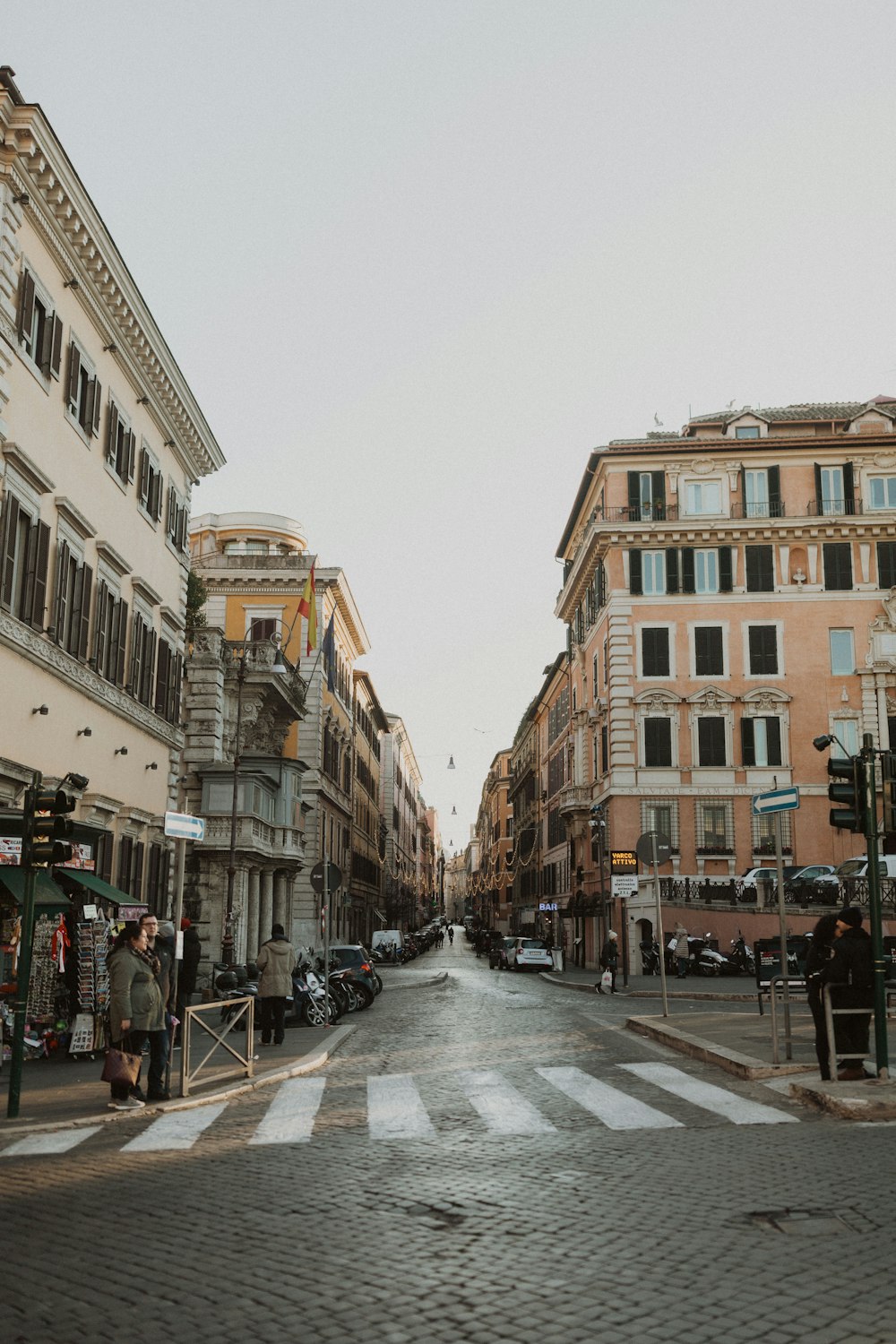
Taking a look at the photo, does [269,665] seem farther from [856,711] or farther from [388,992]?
[856,711]

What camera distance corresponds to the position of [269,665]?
41.3m

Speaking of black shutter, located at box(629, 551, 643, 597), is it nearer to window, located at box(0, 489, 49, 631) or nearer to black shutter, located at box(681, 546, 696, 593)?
black shutter, located at box(681, 546, 696, 593)

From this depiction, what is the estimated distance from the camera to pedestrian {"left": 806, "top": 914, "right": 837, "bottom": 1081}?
11.9 m

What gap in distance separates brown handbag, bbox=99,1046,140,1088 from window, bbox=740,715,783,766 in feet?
130

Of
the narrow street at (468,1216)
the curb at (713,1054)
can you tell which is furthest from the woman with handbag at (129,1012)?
the curb at (713,1054)

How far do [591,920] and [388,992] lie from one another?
23.5 metres

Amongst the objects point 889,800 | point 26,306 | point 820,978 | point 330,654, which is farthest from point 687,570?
point 820,978

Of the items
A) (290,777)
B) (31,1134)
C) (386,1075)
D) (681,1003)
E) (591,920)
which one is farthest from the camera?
(591,920)

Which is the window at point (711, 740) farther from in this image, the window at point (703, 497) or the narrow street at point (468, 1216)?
the narrow street at point (468, 1216)

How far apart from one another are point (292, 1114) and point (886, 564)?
43.4 meters

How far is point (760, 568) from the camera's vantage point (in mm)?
50375

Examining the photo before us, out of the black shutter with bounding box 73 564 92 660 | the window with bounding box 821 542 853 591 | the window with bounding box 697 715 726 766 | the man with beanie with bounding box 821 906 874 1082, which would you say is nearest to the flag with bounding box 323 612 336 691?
the window with bounding box 697 715 726 766

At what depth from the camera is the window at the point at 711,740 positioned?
161 feet

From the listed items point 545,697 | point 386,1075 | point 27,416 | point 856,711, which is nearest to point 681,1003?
point 386,1075
